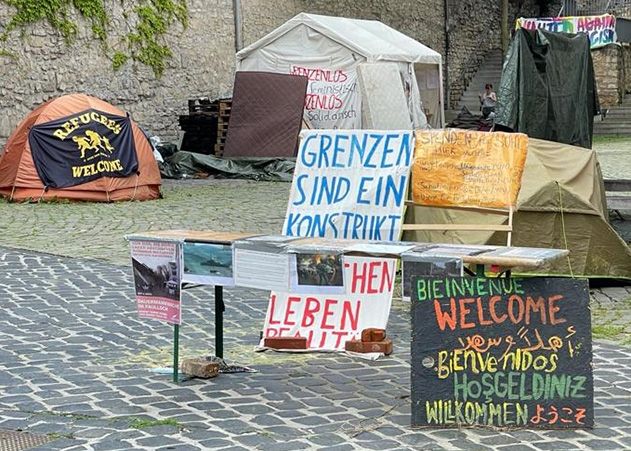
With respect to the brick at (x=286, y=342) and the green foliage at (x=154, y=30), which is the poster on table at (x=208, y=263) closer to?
the brick at (x=286, y=342)

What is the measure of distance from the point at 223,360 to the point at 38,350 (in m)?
1.24

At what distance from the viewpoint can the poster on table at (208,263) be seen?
5867 mm

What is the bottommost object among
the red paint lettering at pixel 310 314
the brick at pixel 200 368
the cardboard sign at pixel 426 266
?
the brick at pixel 200 368

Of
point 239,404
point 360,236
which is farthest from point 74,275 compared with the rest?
point 239,404

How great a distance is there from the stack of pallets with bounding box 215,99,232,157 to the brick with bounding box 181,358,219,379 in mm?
14582

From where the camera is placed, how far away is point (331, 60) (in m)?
20.6

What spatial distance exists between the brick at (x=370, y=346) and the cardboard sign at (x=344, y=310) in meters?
0.11

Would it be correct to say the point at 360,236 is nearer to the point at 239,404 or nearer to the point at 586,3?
the point at 239,404

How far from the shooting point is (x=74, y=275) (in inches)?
379

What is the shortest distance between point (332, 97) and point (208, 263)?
49.0ft

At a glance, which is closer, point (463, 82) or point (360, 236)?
point (360, 236)

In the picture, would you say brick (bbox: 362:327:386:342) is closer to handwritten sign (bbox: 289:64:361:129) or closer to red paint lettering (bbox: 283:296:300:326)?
red paint lettering (bbox: 283:296:300:326)

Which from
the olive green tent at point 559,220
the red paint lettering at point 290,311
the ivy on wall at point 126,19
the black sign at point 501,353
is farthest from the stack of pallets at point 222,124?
the black sign at point 501,353

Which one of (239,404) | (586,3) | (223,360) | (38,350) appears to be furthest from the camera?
(586,3)
